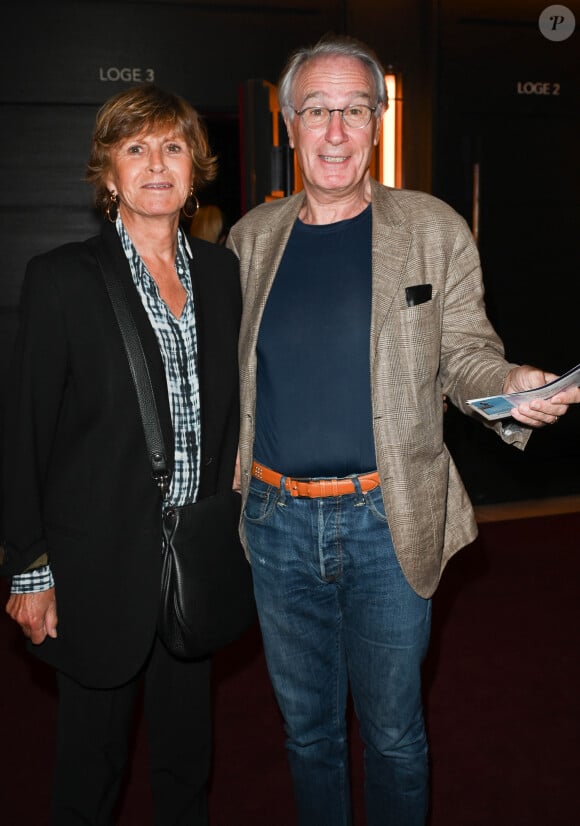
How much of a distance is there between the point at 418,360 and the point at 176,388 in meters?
0.52

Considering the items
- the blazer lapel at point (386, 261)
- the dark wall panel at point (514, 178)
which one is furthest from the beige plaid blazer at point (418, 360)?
the dark wall panel at point (514, 178)

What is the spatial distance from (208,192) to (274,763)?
4777 millimetres

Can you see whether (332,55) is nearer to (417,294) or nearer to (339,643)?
(417,294)

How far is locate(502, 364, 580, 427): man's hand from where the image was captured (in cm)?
156

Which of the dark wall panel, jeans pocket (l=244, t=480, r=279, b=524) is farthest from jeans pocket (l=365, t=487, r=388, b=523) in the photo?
the dark wall panel

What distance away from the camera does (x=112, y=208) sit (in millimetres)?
1937

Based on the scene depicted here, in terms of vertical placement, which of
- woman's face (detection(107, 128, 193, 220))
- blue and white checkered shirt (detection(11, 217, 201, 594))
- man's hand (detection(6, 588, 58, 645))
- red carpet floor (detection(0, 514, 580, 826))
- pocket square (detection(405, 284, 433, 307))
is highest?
woman's face (detection(107, 128, 193, 220))

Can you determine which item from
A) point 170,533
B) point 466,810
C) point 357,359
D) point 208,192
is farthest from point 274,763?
point 208,192

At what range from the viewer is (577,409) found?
17.5 feet

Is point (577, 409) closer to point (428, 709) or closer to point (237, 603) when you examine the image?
point (428, 709)

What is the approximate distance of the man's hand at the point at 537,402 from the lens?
156 centimetres

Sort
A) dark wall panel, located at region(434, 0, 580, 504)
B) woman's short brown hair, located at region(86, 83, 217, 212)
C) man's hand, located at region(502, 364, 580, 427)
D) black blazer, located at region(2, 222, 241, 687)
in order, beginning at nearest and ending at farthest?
man's hand, located at region(502, 364, 580, 427)
black blazer, located at region(2, 222, 241, 687)
woman's short brown hair, located at region(86, 83, 217, 212)
dark wall panel, located at region(434, 0, 580, 504)

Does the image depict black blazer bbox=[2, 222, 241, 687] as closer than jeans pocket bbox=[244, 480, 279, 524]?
Yes

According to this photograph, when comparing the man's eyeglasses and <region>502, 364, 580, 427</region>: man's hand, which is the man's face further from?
<region>502, 364, 580, 427</region>: man's hand
